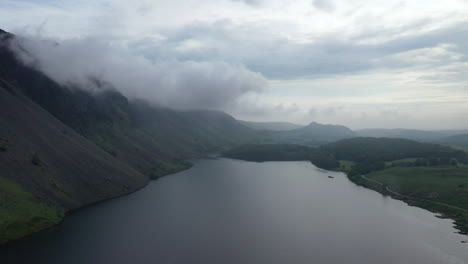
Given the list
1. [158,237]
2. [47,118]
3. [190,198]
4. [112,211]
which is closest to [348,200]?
[190,198]

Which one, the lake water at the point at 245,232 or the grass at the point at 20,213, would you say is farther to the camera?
the grass at the point at 20,213

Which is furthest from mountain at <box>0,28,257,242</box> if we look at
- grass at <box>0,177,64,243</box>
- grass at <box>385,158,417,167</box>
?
grass at <box>385,158,417,167</box>

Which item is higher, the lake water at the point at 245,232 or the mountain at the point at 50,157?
the mountain at the point at 50,157

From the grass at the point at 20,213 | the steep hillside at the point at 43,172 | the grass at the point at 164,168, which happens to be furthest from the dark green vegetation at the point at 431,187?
the steep hillside at the point at 43,172

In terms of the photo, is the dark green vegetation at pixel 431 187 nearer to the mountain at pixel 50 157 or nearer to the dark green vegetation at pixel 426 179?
the dark green vegetation at pixel 426 179

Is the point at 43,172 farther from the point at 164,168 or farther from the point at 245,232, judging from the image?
the point at 164,168

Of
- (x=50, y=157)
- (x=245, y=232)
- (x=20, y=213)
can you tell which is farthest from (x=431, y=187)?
(x=50, y=157)
